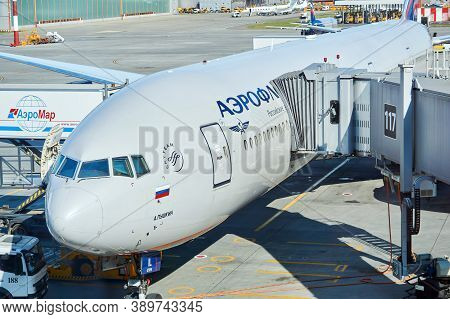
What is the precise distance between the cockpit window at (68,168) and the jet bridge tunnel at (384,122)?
874cm

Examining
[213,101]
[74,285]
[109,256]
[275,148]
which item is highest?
[213,101]

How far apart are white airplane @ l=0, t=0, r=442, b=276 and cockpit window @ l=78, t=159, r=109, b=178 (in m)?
0.02

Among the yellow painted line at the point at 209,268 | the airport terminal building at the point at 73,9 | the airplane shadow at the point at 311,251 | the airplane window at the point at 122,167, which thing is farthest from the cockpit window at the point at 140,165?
the airport terminal building at the point at 73,9

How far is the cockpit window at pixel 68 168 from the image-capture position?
19227mm

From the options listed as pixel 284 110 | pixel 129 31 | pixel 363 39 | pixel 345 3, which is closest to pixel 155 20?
pixel 129 31

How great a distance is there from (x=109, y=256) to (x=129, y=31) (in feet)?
386

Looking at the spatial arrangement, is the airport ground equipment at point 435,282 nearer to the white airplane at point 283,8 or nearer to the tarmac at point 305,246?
the tarmac at point 305,246

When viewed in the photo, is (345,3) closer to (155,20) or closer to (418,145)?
(155,20)

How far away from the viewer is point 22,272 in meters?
21.8

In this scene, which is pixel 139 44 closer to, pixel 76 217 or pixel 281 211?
pixel 281 211

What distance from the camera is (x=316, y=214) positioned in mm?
31578

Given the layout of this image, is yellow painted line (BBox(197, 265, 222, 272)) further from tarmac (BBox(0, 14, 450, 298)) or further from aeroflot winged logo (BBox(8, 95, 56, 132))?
aeroflot winged logo (BBox(8, 95, 56, 132))

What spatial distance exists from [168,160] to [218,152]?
1950 mm

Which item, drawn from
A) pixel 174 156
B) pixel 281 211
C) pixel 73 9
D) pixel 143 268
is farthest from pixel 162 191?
pixel 73 9
